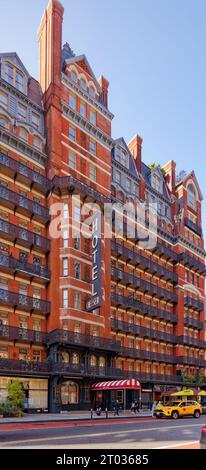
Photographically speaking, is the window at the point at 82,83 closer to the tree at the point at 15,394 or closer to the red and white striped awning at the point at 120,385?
the red and white striped awning at the point at 120,385

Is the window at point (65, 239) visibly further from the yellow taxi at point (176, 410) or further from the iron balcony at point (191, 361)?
the iron balcony at point (191, 361)

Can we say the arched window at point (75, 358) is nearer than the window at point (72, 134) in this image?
Yes

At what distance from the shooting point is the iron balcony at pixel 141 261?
180 feet

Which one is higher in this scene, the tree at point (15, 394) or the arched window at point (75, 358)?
the arched window at point (75, 358)

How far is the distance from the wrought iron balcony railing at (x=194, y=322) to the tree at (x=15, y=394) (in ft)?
114

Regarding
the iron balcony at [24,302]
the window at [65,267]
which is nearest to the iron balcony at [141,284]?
the window at [65,267]

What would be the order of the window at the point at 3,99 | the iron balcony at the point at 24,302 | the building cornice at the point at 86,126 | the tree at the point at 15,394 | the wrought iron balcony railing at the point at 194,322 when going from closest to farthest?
1. the tree at the point at 15,394
2. the iron balcony at the point at 24,302
3. the window at the point at 3,99
4. the building cornice at the point at 86,126
5. the wrought iron balcony railing at the point at 194,322

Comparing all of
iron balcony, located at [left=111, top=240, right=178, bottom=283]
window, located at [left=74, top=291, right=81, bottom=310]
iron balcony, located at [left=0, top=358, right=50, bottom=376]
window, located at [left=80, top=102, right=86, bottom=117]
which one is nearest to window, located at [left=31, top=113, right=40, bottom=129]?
window, located at [left=80, top=102, right=86, bottom=117]

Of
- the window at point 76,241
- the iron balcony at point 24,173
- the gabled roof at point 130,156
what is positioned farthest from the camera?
the gabled roof at point 130,156

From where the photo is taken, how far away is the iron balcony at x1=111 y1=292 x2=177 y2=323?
53531 mm

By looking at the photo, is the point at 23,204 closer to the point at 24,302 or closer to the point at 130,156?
the point at 24,302

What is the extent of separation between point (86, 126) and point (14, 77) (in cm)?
905

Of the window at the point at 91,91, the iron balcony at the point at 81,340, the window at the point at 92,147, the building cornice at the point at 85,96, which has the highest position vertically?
the window at the point at 91,91

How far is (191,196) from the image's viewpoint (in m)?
76.0
